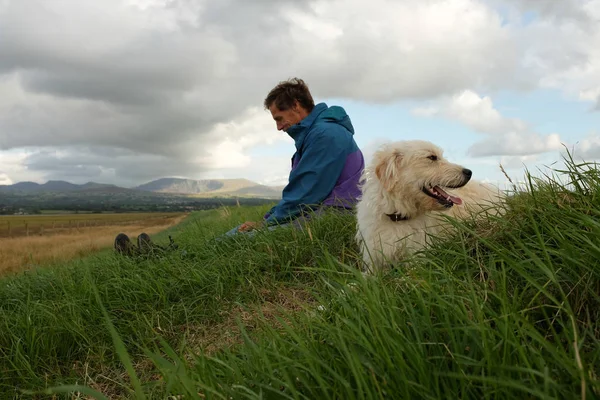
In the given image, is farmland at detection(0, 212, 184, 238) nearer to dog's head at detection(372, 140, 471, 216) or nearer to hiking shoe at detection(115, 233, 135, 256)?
hiking shoe at detection(115, 233, 135, 256)

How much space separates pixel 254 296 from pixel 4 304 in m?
3.69

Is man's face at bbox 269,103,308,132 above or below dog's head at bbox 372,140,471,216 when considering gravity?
above

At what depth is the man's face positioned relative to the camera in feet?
24.2

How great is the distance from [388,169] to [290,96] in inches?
137

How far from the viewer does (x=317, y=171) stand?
6.40 metres


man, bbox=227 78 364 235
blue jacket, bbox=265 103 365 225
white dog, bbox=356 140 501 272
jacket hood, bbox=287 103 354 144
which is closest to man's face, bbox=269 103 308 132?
man, bbox=227 78 364 235

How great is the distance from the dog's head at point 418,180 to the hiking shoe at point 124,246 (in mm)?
4494

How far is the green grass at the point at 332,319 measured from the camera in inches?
63.3

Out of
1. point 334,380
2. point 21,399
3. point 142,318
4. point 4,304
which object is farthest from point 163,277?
point 334,380

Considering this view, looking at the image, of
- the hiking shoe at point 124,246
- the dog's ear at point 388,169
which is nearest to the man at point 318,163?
the dog's ear at point 388,169

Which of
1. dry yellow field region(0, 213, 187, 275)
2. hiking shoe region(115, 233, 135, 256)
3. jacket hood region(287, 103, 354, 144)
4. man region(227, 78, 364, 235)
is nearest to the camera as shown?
man region(227, 78, 364, 235)

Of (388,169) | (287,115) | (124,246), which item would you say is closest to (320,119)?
(287,115)

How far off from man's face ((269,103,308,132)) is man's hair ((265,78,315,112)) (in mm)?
66

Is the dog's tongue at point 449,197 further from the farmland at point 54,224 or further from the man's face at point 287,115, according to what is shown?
the farmland at point 54,224
